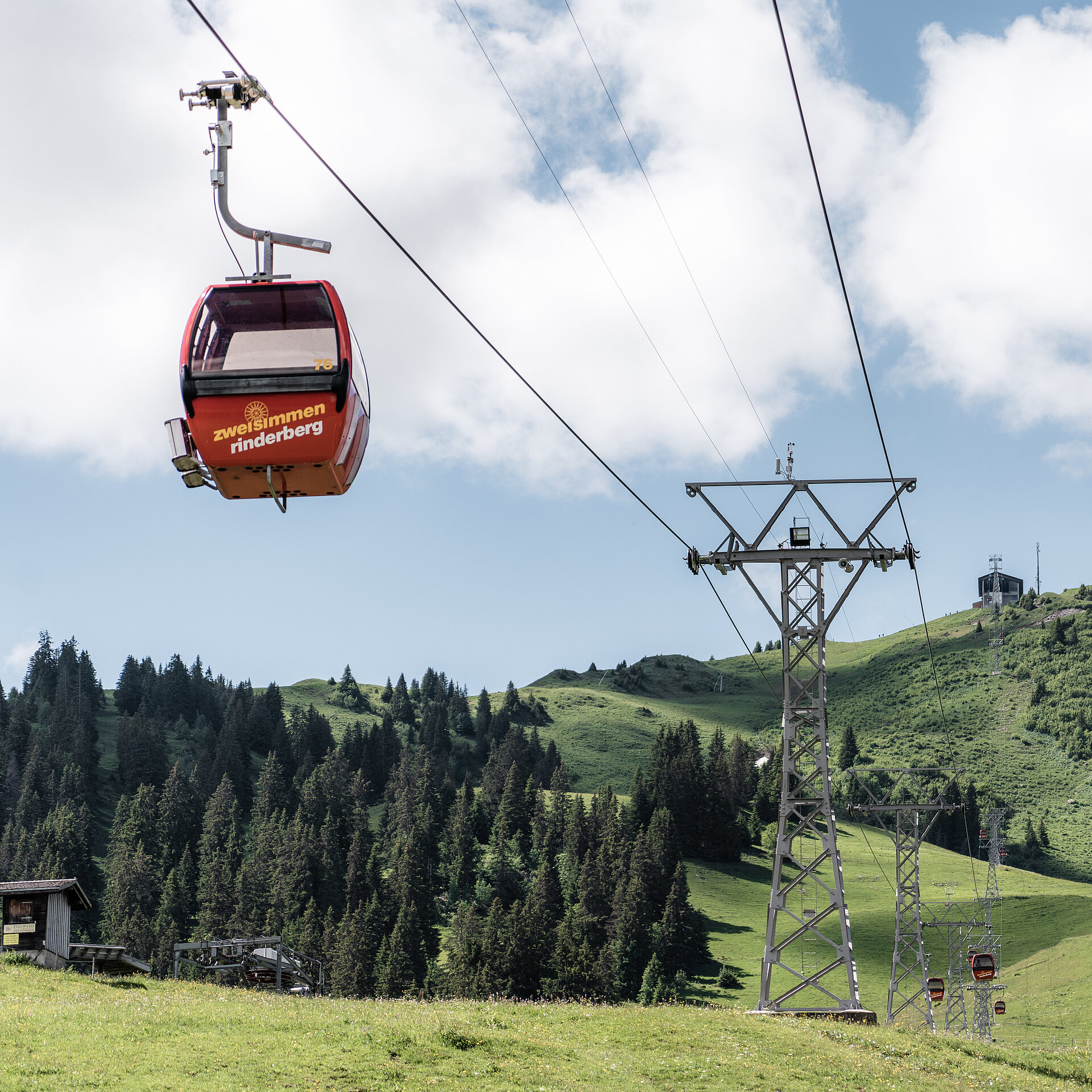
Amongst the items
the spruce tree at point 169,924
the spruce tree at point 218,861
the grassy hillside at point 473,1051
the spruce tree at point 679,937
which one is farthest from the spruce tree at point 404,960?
the grassy hillside at point 473,1051

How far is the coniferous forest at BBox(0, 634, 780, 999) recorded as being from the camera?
100188 millimetres

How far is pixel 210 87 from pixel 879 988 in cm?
9036

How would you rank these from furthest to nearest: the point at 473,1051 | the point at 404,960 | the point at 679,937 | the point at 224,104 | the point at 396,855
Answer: the point at 396,855
the point at 679,937
the point at 404,960
the point at 473,1051
the point at 224,104

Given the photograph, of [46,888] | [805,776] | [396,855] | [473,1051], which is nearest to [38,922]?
[46,888]

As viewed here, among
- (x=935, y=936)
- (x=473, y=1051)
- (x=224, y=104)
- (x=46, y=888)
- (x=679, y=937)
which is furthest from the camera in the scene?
(x=935, y=936)

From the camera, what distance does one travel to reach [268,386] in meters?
15.5

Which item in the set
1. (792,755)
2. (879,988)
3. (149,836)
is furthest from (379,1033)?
(149,836)

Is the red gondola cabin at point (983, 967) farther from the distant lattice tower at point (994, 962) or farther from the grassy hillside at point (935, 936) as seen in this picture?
the grassy hillside at point (935, 936)

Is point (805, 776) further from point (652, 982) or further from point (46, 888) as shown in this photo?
point (652, 982)

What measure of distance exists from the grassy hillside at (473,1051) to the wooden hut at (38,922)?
1060 cm

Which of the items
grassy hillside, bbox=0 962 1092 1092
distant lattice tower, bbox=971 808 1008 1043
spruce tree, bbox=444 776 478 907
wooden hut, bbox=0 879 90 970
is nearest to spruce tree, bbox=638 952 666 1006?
distant lattice tower, bbox=971 808 1008 1043

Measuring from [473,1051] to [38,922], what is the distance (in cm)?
2332

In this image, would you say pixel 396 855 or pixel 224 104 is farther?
pixel 396 855

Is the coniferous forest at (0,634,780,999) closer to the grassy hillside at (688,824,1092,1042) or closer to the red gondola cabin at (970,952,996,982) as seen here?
the grassy hillside at (688,824,1092,1042)
